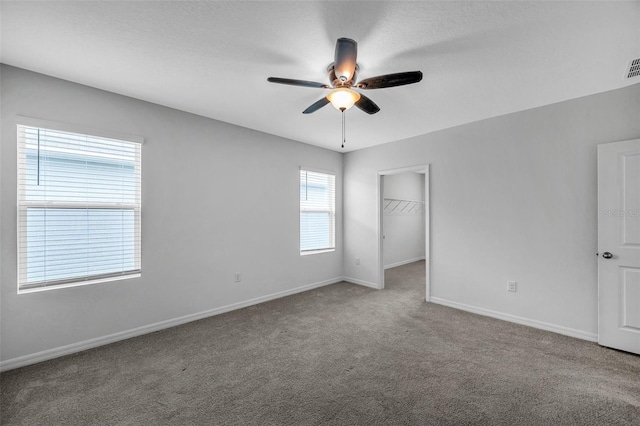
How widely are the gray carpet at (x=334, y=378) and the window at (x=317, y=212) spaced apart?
5.87ft

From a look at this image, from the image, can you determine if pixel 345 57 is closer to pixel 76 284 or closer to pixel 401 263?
pixel 76 284

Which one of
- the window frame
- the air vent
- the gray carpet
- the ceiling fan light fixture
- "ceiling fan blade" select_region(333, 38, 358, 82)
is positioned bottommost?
the gray carpet

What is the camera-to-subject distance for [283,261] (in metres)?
4.35

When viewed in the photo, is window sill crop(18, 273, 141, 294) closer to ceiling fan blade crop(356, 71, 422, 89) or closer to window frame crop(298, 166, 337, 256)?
window frame crop(298, 166, 337, 256)

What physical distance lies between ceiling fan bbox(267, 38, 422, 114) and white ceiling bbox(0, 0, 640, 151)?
20 cm

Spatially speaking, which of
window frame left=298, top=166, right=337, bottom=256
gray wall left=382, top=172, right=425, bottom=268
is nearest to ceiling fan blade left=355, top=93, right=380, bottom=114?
window frame left=298, top=166, right=337, bottom=256

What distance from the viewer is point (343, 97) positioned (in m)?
2.16

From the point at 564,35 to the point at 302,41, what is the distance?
6.04ft

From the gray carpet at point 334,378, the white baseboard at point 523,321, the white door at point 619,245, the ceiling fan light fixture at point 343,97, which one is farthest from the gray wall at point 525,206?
the ceiling fan light fixture at point 343,97

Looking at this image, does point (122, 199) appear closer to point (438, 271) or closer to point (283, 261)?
point (283, 261)

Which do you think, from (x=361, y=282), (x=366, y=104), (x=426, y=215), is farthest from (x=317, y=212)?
(x=366, y=104)

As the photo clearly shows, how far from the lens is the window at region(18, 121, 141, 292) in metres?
2.40

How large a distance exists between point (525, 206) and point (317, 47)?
299 centimetres

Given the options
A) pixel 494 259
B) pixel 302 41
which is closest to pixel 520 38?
pixel 302 41
